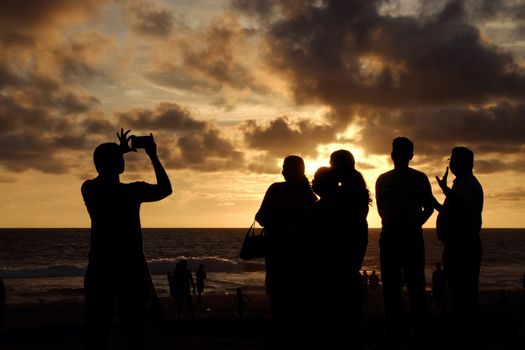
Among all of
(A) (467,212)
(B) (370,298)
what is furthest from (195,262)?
(A) (467,212)

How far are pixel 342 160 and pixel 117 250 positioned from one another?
187cm

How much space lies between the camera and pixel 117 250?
541 centimetres

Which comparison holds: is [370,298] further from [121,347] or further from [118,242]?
[118,242]

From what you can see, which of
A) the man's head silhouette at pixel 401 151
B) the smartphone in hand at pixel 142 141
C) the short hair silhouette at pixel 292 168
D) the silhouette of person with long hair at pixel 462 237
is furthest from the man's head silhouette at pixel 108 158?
the silhouette of person with long hair at pixel 462 237

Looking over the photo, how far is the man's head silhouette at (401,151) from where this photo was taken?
702 cm

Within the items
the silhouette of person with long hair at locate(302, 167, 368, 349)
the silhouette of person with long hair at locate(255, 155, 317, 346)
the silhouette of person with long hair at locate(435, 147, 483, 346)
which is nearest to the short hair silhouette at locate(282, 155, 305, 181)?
the silhouette of person with long hair at locate(255, 155, 317, 346)

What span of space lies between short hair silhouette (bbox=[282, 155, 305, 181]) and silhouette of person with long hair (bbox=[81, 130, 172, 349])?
1.58m

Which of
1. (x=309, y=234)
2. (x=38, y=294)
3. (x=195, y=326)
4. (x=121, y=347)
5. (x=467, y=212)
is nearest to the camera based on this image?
(x=309, y=234)

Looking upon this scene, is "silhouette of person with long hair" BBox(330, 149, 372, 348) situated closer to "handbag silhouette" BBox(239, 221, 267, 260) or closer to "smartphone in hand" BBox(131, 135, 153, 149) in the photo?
"handbag silhouette" BBox(239, 221, 267, 260)

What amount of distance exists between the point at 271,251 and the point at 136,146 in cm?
167

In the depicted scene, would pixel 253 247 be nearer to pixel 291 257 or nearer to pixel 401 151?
pixel 291 257

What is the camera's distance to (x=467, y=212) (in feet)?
23.1

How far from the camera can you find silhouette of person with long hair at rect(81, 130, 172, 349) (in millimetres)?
5344

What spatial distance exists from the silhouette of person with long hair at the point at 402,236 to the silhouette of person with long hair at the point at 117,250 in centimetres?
254
